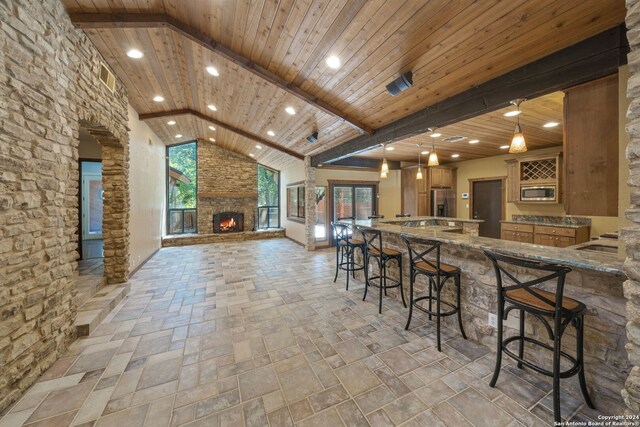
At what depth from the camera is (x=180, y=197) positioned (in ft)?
28.6

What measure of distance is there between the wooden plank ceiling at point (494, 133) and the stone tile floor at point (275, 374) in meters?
3.08

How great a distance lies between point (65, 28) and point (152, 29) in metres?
0.75

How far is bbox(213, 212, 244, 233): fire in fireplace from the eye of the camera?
8.68m

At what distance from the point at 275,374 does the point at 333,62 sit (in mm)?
3155

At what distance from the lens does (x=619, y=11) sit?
5.27 ft

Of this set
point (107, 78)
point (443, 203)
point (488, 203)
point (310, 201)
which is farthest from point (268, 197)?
point (488, 203)

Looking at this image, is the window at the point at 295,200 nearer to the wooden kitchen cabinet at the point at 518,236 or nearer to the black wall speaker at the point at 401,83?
the black wall speaker at the point at 401,83

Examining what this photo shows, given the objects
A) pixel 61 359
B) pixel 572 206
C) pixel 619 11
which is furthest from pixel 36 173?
pixel 619 11

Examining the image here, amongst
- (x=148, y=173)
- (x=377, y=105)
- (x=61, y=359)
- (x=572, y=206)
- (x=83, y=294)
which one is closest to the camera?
(x=572, y=206)

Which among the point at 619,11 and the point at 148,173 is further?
the point at 148,173

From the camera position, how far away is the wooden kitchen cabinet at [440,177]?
23.3ft

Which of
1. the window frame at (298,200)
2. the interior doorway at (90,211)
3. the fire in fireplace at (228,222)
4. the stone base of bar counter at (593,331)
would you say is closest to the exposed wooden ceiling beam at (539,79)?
the stone base of bar counter at (593,331)

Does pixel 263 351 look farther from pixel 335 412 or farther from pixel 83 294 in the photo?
pixel 83 294

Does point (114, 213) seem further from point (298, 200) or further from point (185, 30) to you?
point (298, 200)
